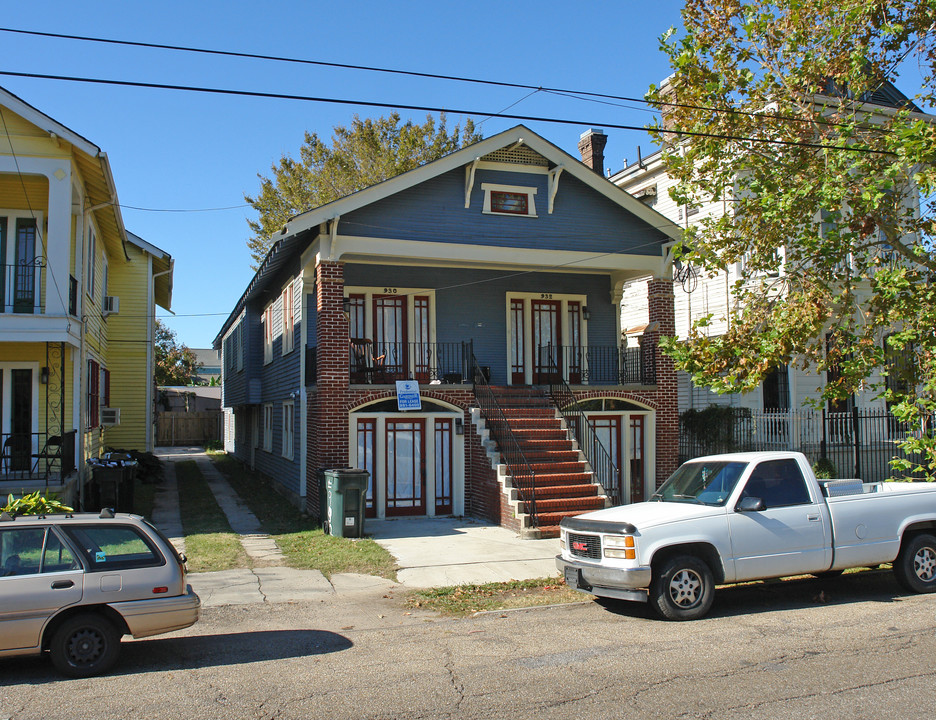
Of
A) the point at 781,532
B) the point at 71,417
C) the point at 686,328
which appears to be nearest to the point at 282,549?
the point at 71,417

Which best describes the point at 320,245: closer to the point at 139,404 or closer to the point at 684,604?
the point at 684,604

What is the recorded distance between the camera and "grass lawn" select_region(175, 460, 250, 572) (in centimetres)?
1147

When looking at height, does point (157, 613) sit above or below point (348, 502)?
below

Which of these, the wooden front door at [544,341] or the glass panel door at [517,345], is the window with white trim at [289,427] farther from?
the wooden front door at [544,341]

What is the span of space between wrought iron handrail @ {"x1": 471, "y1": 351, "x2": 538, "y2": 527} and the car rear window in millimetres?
7884

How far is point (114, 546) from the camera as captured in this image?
6.74 metres

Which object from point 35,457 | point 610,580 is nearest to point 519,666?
point 610,580

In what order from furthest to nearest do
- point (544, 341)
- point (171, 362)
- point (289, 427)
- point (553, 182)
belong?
point (171, 362) → point (544, 341) → point (289, 427) → point (553, 182)

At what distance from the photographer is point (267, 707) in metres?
5.74

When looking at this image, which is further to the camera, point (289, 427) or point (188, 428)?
point (188, 428)

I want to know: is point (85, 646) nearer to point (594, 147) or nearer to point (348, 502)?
point (348, 502)

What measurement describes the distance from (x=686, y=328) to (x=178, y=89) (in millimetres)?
17097

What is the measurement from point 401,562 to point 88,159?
9.24 metres

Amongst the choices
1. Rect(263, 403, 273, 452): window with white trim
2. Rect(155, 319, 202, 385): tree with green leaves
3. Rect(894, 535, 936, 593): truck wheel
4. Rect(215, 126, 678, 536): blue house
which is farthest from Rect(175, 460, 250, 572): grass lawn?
Rect(155, 319, 202, 385): tree with green leaves
